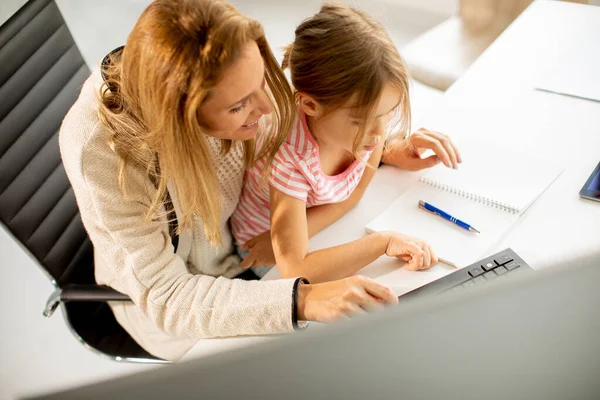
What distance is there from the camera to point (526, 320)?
300 millimetres

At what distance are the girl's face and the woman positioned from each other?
0.05m

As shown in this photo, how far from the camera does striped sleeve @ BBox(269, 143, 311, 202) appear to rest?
991 mm

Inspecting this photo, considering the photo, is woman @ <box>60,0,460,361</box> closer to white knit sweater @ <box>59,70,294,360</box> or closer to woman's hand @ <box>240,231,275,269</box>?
white knit sweater @ <box>59,70,294,360</box>

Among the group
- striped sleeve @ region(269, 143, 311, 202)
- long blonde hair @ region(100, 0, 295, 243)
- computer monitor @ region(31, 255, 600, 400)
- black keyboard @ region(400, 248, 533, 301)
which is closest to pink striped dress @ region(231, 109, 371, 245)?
striped sleeve @ region(269, 143, 311, 202)

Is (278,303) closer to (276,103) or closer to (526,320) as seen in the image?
(276,103)

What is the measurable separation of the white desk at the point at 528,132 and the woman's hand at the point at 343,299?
0.30ft

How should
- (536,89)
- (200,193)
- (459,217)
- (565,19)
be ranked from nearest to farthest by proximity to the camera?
(200,193) → (459,217) → (536,89) → (565,19)

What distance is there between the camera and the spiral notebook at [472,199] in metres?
0.98

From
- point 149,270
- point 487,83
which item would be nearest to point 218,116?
point 149,270

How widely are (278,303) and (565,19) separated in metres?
1.18

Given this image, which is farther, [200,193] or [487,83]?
[487,83]

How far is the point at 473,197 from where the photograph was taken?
1.06 meters

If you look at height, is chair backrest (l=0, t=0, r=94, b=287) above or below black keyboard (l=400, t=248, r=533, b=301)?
above

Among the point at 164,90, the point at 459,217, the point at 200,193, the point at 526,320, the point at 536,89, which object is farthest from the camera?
the point at 536,89
